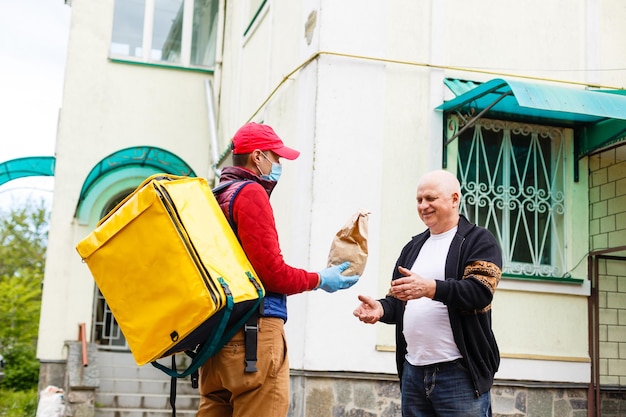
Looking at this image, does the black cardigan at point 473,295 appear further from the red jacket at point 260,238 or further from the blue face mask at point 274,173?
the blue face mask at point 274,173

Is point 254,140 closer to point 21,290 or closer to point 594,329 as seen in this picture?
point 594,329

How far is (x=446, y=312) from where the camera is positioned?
161 inches

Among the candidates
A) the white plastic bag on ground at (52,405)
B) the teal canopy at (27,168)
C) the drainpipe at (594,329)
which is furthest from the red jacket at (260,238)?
the teal canopy at (27,168)

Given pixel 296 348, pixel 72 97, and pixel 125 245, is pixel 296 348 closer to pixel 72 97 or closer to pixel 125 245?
pixel 125 245

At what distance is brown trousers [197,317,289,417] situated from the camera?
3.68 metres

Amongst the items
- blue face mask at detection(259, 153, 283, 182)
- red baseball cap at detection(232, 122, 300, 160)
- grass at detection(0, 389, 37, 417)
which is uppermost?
red baseball cap at detection(232, 122, 300, 160)

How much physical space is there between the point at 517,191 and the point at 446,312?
4114mm

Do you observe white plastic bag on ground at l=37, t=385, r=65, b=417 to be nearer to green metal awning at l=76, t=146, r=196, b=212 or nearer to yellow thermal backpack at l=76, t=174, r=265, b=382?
green metal awning at l=76, t=146, r=196, b=212

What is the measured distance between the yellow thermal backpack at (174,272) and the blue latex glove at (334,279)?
484 millimetres

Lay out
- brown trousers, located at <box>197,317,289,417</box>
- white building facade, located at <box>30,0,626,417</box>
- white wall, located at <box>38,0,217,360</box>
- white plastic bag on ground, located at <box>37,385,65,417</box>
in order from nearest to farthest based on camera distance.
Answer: brown trousers, located at <box>197,317,289,417</box>
white building facade, located at <box>30,0,626,417</box>
white plastic bag on ground, located at <box>37,385,65,417</box>
white wall, located at <box>38,0,217,360</box>

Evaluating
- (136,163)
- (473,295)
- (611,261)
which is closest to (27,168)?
(136,163)

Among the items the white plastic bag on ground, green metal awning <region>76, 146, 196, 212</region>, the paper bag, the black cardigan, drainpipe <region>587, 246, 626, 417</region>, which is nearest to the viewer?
the black cardigan

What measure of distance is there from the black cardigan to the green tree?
14.8 meters

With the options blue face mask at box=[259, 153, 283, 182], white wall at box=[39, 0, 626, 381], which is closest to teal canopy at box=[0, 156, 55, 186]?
white wall at box=[39, 0, 626, 381]
